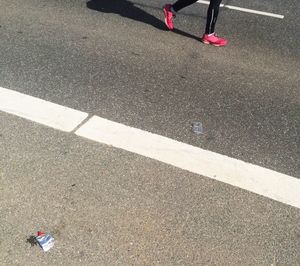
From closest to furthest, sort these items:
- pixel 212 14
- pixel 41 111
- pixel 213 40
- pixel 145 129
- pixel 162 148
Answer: pixel 162 148 → pixel 145 129 → pixel 41 111 → pixel 212 14 → pixel 213 40

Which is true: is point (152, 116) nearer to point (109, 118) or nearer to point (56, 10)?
point (109, 118)

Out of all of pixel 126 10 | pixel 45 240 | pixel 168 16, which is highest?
pixel 168 16

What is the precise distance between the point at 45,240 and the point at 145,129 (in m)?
1.69

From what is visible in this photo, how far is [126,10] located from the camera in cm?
736

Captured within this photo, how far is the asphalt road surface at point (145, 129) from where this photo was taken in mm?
3246

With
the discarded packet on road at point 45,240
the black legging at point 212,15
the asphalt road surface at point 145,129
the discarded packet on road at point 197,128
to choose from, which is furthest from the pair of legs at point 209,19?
the discarded packet on road at point 45,240

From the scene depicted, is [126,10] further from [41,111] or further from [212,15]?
[41,111]

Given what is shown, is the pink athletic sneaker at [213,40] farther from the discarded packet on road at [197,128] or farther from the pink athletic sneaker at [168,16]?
the discarded packet on road at [197,128]

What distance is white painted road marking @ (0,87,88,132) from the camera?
4.48 m

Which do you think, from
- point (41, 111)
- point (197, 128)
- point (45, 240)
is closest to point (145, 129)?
point (197, 128)

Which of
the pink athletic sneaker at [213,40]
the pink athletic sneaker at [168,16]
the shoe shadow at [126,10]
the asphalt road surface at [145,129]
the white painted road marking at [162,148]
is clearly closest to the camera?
the asphalt road surface at [145,129]

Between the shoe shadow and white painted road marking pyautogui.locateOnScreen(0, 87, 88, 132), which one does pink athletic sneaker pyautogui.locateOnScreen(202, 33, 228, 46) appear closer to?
the shoe shadow

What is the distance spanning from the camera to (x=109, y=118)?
15.1ft

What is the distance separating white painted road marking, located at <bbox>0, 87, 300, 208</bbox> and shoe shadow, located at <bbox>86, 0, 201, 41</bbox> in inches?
110
